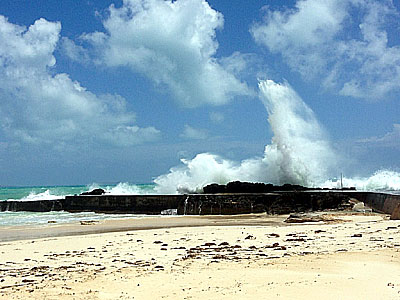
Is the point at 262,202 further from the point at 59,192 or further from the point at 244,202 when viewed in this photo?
the point at 59,192

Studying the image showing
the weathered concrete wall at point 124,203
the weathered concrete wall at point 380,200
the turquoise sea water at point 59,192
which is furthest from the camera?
the turquoise sea water at point 59,192

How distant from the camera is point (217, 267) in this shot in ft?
26.1

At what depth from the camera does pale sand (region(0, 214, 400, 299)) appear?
6.26 metres

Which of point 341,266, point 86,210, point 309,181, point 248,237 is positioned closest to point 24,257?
point 248,237

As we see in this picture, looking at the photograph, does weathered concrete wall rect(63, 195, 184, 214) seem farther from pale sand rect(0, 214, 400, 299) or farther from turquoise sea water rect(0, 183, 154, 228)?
pale sand rect(0, 214, 400, 299)

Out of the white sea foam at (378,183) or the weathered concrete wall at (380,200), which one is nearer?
the weathered concrete wall at (380,200)

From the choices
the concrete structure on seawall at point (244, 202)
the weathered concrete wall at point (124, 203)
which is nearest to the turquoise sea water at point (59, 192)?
the weathered concrete wall at point (124, 203)

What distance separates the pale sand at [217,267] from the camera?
20.5ft

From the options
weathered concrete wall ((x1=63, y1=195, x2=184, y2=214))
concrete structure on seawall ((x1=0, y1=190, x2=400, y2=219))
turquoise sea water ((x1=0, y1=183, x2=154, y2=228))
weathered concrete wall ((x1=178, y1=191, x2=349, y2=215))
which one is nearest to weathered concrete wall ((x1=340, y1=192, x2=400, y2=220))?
concrete structure on seawall ((x1=0, y1=190, x2=400, y2=219))

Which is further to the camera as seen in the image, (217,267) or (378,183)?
(378,183)

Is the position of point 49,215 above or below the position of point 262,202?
Answer: below

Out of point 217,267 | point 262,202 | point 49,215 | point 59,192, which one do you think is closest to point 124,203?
point 49,215

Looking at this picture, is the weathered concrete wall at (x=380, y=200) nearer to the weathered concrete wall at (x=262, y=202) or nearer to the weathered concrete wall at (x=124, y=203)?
the weathered concrete wall at (x=262, y=202)

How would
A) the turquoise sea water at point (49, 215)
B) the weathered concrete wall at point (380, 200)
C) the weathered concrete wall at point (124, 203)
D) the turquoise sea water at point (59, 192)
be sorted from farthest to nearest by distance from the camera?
the turquoise sea water at point (59, 192)
the weathered concrete wall at point (124, 203)
the turquoise sea water at point (49, 215)
the weathered concrete wall at point (380, 200)
